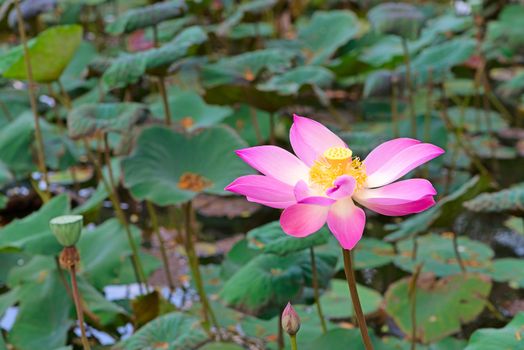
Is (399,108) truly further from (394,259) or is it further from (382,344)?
(382,344)

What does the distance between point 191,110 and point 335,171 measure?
4.88 feet

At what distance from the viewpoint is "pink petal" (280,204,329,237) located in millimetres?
638

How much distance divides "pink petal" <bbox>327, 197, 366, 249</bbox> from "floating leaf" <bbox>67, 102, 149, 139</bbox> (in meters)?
0.73

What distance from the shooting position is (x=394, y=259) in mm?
1704

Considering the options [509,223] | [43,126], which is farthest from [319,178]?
[43,126]

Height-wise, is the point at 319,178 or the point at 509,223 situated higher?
the point at 319,178

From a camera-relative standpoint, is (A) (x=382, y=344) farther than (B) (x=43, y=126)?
No

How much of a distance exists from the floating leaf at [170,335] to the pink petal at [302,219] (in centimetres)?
55

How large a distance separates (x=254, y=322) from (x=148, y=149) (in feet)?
1.32

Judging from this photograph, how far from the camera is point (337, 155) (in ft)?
2.30

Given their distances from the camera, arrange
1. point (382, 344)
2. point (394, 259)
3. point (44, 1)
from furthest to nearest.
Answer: point (44, 1) < point (394, 259) < point (382, 344)

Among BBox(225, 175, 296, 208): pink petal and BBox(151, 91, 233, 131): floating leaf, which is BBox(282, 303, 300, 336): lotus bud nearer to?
BBox(225, 175, 296, 208): pink petal

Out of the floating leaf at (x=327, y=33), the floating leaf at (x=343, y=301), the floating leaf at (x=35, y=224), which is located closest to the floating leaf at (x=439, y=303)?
the floating leaf at (x=343, y=301)

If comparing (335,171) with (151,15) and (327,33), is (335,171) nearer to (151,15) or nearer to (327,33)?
(151,15)
